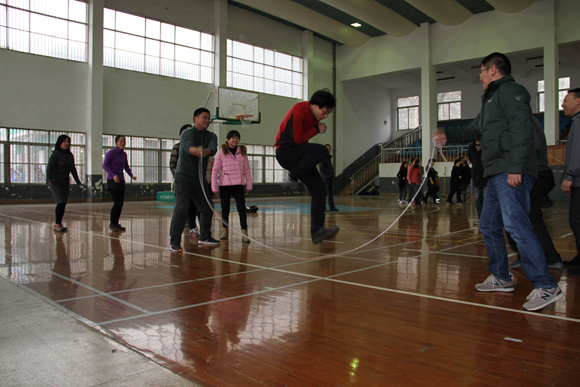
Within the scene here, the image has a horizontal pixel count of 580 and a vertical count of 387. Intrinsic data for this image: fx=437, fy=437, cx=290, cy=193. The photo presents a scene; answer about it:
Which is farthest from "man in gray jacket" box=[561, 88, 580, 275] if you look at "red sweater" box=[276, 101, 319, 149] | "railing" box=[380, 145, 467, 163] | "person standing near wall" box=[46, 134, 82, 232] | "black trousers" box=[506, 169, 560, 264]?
"railing" box=[380, 145, 467, 163]

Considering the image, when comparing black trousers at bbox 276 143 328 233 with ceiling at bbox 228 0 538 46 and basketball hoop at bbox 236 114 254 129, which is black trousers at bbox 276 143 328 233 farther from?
ceiling at bbox 228 0 538 46

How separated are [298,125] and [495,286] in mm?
2127

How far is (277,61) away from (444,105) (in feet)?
42.3

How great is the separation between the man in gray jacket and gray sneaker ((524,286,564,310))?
1301 mm

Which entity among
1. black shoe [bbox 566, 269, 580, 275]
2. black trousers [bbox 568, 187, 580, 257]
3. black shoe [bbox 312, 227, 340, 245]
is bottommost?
black shoe [bbox 566, 269, 580, 275]

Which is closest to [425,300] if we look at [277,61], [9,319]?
[9,319]

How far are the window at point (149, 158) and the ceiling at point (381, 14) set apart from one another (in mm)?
7333

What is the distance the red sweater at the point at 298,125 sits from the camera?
4.04 m

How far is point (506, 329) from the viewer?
2.40m

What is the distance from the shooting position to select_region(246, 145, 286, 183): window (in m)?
23.5

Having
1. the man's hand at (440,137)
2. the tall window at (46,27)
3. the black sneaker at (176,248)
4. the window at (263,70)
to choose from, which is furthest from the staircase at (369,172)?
the man's hand at (440,137)

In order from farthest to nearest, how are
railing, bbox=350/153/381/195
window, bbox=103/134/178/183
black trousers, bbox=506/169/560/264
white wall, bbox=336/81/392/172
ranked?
white wall, bbox=336/81/392/172 < railing, bbox=350/153/381/195 < window, bbox=103/134/178/183 < black trousers, bbox=506/169/560/264

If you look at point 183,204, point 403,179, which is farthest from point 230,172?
point 403,179

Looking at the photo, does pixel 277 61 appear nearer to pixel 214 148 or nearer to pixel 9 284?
pixel 214 148
